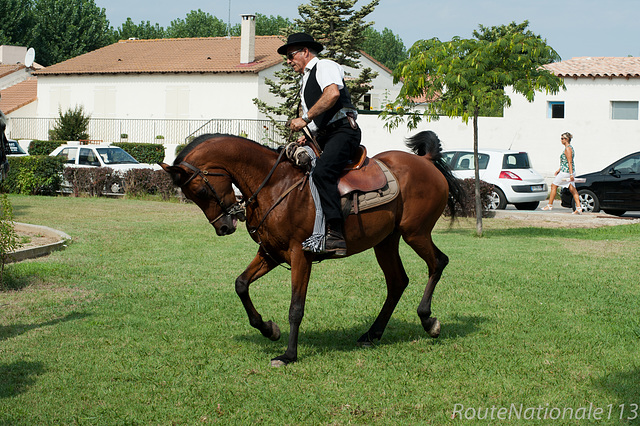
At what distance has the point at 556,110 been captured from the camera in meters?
32.7

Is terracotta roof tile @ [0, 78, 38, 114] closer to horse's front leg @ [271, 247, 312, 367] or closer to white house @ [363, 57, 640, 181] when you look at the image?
white house @ [363, 57, 640, 181]

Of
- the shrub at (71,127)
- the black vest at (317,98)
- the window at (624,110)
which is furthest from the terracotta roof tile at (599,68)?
the shrub at (71,127)

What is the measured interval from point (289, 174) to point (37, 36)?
229 ft

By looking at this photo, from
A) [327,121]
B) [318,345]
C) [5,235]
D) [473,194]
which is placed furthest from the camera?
[473,194]

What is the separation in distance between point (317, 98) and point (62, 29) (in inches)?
2772

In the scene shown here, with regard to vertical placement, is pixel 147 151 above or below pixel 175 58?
below

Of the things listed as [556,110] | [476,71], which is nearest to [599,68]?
[556,110]

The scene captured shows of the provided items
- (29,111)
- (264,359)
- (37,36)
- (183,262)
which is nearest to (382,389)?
(264,359)

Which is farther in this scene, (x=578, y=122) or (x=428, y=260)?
(x=578, y=122)

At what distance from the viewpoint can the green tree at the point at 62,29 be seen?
227 feet

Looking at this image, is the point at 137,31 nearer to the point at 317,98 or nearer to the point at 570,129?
the point at 570,129

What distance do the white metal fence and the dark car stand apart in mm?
20457

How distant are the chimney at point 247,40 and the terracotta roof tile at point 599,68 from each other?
725 inches

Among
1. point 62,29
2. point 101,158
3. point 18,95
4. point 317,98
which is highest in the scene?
point 62,29
